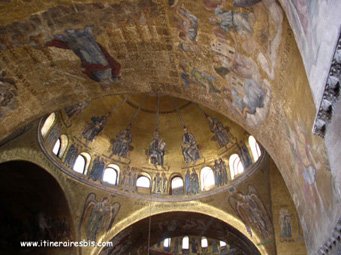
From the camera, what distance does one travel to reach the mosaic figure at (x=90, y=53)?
7.95 meters

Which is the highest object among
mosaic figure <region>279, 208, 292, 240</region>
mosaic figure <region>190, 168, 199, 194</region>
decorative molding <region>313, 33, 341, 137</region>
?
mosaic figure <region>190, 168, 199, 194</region>

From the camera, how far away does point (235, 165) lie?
16.8 m

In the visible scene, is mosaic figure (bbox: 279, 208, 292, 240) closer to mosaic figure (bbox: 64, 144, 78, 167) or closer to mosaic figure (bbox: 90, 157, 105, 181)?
mosaic figure (bbox: 90, 157, 105, 181)

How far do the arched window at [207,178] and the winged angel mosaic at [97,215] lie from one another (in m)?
4.41

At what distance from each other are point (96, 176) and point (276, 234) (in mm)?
8723

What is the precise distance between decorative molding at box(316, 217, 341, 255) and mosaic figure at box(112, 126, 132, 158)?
13.0m

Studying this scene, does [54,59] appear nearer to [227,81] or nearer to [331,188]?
[227,81]

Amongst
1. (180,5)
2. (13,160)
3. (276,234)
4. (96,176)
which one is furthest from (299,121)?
(96,176)

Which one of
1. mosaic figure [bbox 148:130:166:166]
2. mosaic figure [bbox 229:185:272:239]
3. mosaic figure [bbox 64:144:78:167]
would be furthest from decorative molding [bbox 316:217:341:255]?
mosaic figure [bbox 148:130:166:166]

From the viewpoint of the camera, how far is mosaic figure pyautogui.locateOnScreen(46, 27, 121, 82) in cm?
795

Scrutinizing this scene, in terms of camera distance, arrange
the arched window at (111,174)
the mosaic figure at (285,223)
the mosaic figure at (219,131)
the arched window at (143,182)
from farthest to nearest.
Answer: the arched window at (143,182) → the arched window at (111,174) → the mosaic figure at (219,131) → the mosaic figure at (285,223)

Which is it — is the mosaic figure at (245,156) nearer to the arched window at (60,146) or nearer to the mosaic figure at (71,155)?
the mosaic figure at (71,155)

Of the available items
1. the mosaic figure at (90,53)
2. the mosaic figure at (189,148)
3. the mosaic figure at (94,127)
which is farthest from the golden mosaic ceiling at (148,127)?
the mosaic figure at (90,53)

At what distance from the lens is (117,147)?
17766 millimetres
